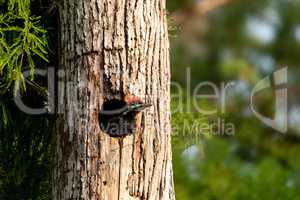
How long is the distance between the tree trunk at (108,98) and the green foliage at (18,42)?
131mm

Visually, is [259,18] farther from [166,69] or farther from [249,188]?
[166,69]

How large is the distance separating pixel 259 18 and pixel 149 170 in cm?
790

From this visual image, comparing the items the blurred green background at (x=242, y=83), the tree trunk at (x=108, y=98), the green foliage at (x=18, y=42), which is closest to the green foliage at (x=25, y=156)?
the green foliage at (x=18, y=42)

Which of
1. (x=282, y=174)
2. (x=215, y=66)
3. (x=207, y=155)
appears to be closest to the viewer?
(x=282, y=174)

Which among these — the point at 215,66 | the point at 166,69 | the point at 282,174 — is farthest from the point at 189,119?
the point at 215,66

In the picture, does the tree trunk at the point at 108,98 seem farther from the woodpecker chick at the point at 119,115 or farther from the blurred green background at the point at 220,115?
the blurred green background at the point at 220,115

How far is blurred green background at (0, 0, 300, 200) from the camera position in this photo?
4.30 meters

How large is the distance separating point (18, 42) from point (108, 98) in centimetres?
50

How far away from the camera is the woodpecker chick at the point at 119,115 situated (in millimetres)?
3777

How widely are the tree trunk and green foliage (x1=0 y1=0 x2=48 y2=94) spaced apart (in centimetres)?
13

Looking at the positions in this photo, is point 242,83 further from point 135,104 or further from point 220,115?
point 135,104

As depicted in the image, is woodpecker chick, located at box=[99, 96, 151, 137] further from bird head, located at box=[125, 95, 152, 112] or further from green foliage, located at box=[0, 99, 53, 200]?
green foliage, located at box=[0, 99, 53, 200]

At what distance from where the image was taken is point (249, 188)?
24.9ft

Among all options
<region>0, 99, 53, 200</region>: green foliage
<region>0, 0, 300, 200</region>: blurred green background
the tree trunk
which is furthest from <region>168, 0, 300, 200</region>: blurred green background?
the tree trunk
